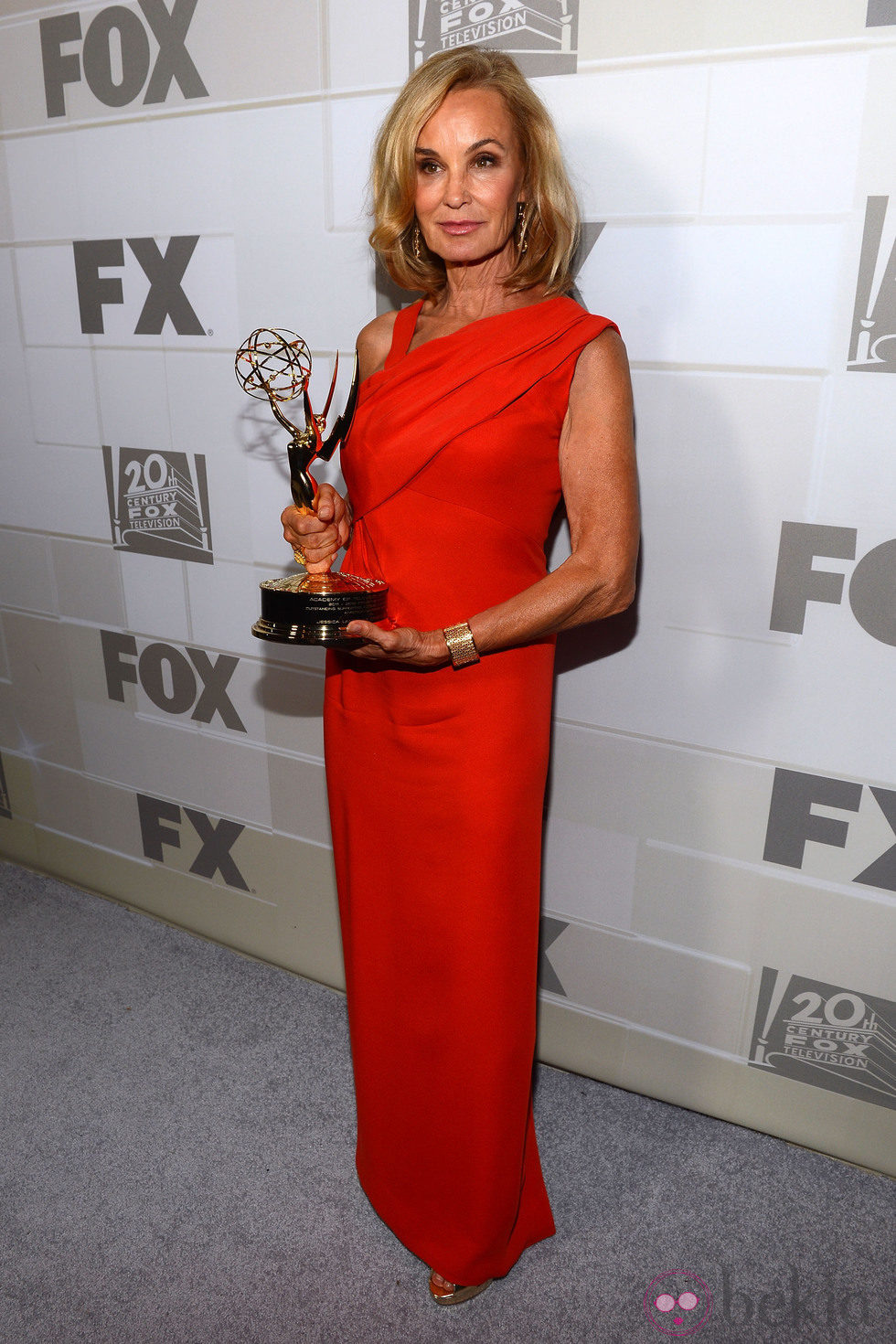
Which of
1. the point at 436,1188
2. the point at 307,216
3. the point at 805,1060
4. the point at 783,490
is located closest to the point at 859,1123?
the point at 805,1060

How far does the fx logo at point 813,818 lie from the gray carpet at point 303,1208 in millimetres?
662

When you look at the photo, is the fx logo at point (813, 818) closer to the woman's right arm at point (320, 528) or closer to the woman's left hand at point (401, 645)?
the woman's left hand at point (401, 645)

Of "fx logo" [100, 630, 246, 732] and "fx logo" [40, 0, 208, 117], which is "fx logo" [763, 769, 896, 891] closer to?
"fx logo" [100, 630, 246, 732]

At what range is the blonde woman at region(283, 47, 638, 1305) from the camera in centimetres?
142

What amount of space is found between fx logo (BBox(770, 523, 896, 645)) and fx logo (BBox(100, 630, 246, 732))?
52.1 inches

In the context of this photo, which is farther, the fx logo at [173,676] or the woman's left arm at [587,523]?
the fx logo at [173,676]

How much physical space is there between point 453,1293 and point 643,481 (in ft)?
4.81

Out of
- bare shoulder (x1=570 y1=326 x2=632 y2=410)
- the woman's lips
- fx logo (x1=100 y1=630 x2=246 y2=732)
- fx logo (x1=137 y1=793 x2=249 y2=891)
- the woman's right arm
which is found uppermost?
the woman's lips

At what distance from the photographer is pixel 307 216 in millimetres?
2004

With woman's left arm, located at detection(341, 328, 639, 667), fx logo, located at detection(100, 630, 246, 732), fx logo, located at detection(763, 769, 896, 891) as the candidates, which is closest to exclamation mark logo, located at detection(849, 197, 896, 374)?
woman's left arm, located at detection(341, 328, 639, 667)

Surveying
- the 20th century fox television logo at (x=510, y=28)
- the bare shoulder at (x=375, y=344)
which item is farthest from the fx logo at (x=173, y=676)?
the 20th century fox television logo at (x=510, y=28)

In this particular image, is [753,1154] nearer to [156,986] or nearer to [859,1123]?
[859,1123]

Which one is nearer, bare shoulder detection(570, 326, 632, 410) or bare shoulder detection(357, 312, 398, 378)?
bare shoulder detection(570, 326, 632, 410)

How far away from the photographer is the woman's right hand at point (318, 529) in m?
1.47
